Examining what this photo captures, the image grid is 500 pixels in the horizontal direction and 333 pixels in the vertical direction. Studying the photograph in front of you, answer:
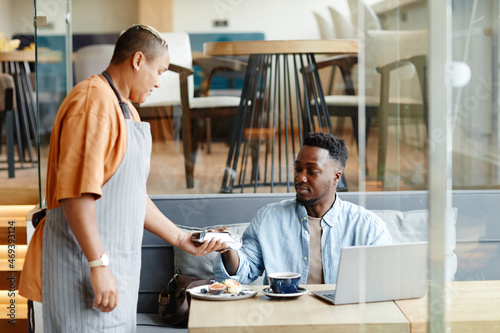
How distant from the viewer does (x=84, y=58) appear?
3.05 m

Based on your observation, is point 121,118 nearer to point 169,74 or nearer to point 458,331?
point 458,331

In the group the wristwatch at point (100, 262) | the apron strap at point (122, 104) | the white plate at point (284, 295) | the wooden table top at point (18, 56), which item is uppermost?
the wooden table top at point (18, 56)

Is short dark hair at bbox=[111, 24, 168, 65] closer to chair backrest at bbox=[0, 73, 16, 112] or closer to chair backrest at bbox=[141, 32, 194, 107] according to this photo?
chair backrest at bbox=[141, 32, 194, 107]

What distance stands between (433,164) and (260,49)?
7.28ft

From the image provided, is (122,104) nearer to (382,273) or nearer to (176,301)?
(382,273)

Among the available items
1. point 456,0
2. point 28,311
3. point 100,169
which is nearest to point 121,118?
point 100,169

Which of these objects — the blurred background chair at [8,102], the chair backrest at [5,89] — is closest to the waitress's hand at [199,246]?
the blurred background chair at [8,102]

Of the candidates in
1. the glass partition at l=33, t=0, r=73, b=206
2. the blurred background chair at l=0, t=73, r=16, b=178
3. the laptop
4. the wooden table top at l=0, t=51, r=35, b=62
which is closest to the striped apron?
the laptop

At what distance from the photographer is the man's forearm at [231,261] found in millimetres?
1721

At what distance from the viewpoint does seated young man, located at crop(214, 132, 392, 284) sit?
6.06 feet

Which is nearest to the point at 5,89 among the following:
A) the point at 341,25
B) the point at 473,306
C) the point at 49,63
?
the point at 49,63

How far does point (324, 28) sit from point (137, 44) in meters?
1.76

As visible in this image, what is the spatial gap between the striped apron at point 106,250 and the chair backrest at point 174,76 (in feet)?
5.29

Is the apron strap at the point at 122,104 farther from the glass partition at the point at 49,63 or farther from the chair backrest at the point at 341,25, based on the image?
the chair backrest at the point at 341,25
